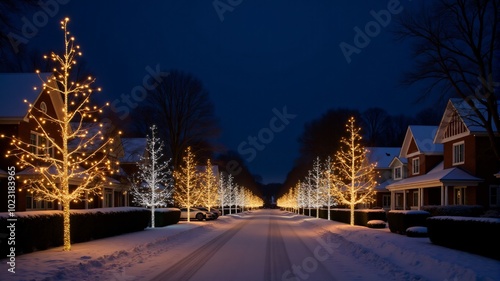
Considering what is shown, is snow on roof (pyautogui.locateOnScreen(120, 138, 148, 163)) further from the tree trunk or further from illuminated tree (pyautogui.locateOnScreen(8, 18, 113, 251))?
the tree trunk

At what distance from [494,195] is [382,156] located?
28.0 metres

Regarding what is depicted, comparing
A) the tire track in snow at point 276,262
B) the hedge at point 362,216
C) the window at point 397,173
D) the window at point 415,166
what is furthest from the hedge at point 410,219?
the window at point 397,173

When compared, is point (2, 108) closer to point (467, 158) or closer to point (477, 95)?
point (477, 95)

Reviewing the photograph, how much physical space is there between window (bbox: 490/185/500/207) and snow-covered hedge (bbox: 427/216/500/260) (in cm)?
1800

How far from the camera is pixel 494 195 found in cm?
3475

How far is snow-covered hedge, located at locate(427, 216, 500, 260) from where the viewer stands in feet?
48.2

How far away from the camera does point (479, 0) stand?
23359mm

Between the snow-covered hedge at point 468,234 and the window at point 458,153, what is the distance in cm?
1965

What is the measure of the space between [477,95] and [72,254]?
19.7 metres

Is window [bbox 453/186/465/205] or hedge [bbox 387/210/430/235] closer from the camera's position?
hedge [bbox 387/210/430/235]

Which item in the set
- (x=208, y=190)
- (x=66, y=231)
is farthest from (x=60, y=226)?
(x=208, y=190)

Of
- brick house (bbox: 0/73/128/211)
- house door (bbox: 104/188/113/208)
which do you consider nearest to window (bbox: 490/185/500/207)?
brick house (bbox: 0/73/128/211)

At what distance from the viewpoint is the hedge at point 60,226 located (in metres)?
15.0

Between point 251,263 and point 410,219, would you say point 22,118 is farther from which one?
point 410,219
